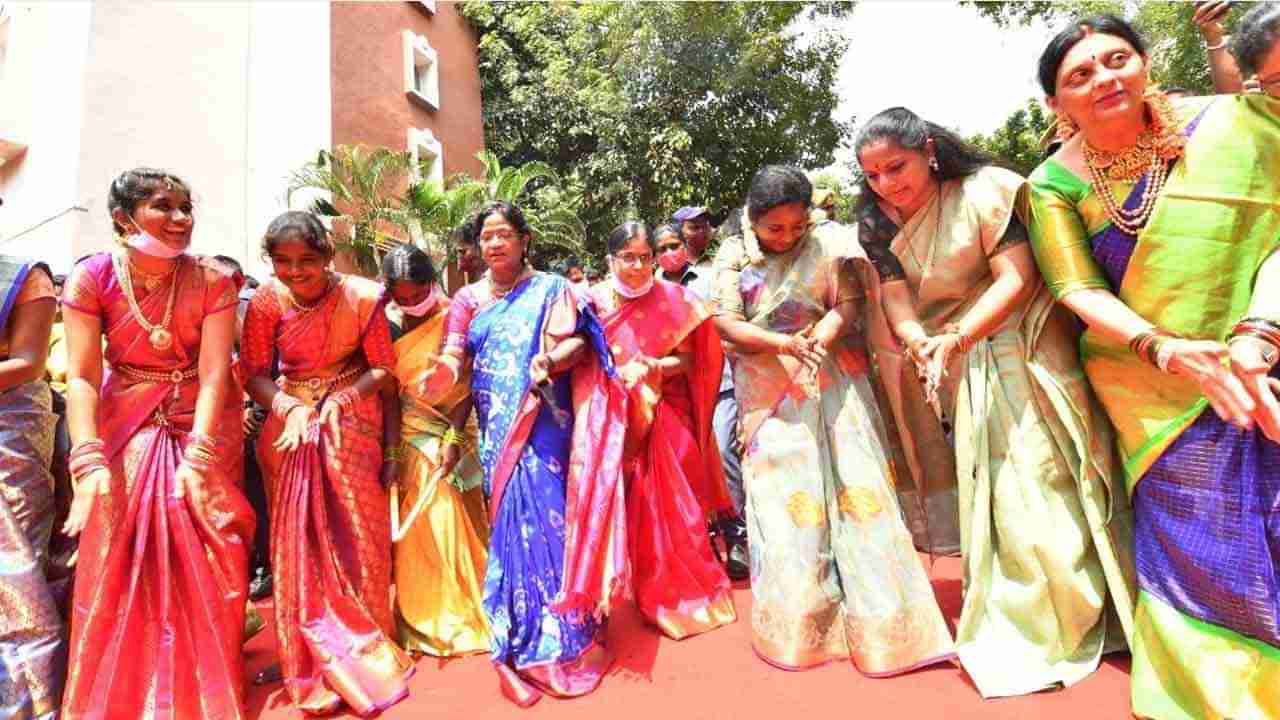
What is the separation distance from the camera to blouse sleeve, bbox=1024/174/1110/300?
7.62 feet

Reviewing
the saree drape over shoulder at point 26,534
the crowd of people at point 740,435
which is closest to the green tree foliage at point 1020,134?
the crowd of people at point 740,435

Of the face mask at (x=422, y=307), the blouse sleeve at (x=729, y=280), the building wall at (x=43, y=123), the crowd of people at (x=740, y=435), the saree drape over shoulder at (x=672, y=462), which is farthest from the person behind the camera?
the building wall at (x=43, y=123)

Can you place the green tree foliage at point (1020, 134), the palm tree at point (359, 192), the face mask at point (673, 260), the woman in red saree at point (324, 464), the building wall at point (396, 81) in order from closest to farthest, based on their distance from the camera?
1. the woman in red saree at point (324, 464)
2. the face mask at point (673, 260)
3. the palm tree at point (359, 192)
4. the building wall at point (396, 81)
5. the green tree foliage at point (1020, 134)

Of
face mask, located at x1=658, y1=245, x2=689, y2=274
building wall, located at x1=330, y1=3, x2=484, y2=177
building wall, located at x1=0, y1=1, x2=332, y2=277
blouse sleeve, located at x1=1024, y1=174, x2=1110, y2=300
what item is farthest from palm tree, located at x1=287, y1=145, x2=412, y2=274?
blouse sleeve, located at x1=1024, y1=174, x2=1110, y2=300

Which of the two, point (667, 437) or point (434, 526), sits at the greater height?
point (667, 437)

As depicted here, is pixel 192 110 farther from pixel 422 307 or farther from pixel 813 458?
pixel 813 458

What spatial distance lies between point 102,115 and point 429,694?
34.2 feet

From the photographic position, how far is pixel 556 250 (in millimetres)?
15805

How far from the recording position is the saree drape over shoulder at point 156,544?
102 inches

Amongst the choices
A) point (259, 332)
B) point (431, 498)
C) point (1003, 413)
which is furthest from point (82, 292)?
point (1003, 413)

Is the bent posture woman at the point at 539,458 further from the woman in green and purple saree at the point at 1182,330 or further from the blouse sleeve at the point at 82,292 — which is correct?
the woman in green and purple saree at the point at 1182,330

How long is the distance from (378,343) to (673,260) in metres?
2.28

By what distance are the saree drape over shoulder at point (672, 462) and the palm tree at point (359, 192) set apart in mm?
8000

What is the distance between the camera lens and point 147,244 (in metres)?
2.74
